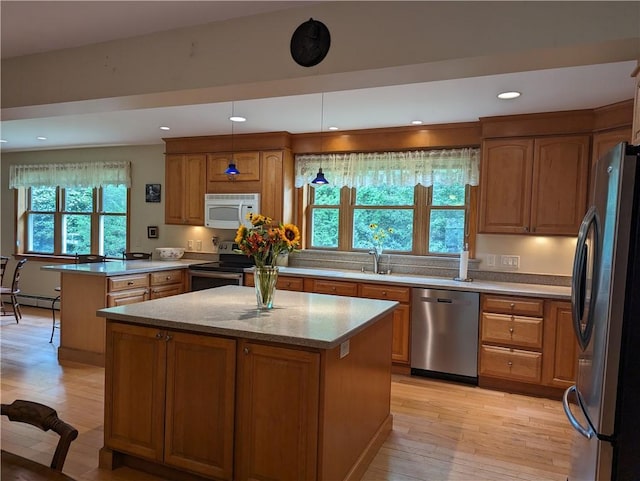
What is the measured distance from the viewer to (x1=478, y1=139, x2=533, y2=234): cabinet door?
3.91 metres

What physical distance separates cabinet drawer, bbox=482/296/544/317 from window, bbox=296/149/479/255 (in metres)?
0.87

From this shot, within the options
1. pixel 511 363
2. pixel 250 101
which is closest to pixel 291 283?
pixel 250 101

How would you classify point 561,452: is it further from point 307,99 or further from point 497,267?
point 307,99

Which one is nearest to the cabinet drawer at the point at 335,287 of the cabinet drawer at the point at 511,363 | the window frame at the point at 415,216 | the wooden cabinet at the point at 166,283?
the window frame at the point at 415,216

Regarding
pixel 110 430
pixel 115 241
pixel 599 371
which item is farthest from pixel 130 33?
pixel 115 241

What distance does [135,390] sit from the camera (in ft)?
7.57

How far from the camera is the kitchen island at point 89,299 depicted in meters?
4.05

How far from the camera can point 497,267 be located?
430cm

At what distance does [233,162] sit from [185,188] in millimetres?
765

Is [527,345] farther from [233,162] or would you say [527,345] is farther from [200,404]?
[233,162]

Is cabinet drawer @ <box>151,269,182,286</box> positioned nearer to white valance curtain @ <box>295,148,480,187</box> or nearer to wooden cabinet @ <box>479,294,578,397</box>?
white valance curtain @ <box>295,148,480,187</box>

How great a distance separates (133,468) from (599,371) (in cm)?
232

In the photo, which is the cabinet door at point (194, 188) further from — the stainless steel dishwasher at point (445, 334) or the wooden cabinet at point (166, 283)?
the stainless steel dishwasher at point (445, 334)

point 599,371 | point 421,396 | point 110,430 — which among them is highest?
point 599,371
